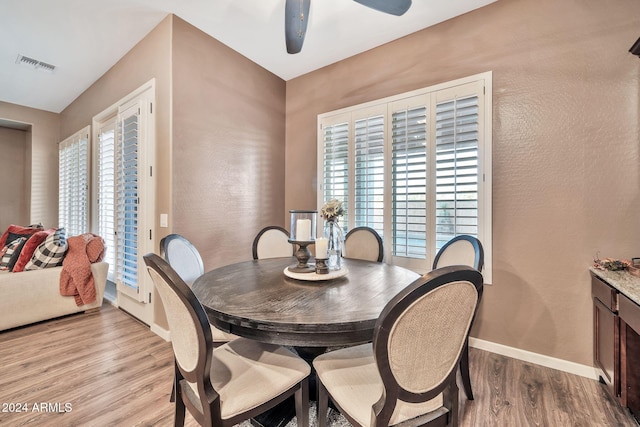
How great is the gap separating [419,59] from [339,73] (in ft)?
3.09

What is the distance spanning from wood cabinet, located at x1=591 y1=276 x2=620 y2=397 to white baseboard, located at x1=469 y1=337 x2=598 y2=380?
0.25ft

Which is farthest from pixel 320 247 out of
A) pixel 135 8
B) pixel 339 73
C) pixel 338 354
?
pixel 135 8

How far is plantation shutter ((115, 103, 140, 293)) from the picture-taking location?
279 centimetres

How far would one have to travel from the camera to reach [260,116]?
11.0 ft

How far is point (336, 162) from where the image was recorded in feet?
10.4

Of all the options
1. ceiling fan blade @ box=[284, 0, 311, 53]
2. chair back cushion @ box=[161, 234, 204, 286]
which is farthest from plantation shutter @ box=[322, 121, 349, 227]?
chair back cushion @ box=[161, 234, 204, 286]

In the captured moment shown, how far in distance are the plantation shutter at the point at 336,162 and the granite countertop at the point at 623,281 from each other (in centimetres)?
204

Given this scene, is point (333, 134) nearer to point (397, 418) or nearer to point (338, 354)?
point (338, 354)

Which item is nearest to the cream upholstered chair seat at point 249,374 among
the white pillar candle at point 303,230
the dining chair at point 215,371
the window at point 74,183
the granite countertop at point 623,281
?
the dining chair at point 215,371

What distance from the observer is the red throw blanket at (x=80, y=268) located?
9.64 feet

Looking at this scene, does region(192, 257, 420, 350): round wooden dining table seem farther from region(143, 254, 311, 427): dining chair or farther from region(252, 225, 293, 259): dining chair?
region(252, 225, 293, 259): dining chair

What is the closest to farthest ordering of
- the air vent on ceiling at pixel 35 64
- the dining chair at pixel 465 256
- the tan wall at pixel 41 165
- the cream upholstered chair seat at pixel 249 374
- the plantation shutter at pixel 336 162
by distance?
the cream upholstered chair seat at pixel 249 374 → the dining chair at pixel 465 256 → the plantation shutter at pixel 336 162 → the air vent on ceiling at pixel 35 64 → the tan wall at pixel 41 165

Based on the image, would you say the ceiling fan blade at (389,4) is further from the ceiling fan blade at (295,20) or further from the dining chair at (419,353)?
the dining chair at (419,353)

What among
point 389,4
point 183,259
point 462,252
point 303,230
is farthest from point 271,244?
point 389,4
